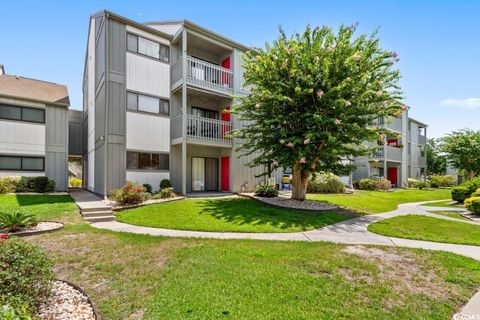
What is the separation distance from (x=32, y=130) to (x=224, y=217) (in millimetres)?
15766

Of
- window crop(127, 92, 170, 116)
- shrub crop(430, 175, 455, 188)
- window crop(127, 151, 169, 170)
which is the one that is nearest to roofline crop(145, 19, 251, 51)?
window crop(127, 92, 170, 116)

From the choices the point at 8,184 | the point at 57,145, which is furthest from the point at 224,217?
the point at 57,145

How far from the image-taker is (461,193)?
16953 millimetres

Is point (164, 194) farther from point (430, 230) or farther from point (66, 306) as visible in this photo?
point (430, 230)

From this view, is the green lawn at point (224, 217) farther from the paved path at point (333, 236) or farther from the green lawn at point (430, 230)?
the green lawn at point (430, 230)

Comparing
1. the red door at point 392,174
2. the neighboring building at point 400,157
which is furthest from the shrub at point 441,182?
the red door at point 392,174

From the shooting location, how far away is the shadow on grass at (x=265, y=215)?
953cm

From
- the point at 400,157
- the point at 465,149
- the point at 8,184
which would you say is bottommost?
the point at 8,184

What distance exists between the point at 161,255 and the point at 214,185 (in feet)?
40.5

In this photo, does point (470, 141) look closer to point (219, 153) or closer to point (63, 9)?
point (219, 153)

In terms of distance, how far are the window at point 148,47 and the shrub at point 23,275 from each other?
13.2m

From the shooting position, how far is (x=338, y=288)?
449cm

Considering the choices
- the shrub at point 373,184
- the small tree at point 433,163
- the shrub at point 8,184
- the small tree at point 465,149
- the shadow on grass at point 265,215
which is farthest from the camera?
the small tree at point 433,163

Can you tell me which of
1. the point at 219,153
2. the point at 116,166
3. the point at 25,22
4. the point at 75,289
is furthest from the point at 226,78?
the point at 75,289
